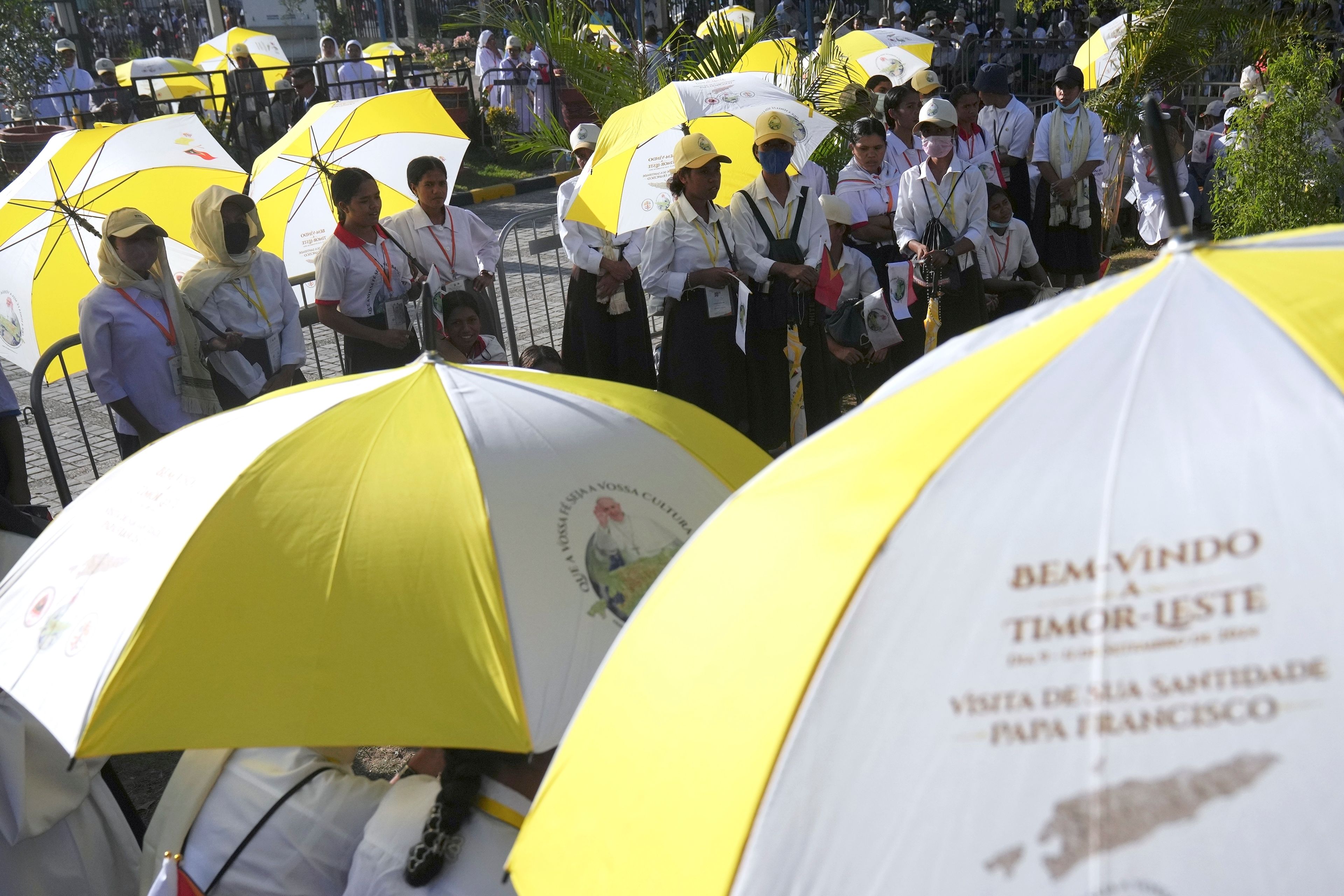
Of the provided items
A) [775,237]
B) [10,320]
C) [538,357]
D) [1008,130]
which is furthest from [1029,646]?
[1008,130]

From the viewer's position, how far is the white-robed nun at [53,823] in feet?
9.36

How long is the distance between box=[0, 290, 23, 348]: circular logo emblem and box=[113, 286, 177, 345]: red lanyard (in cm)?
101

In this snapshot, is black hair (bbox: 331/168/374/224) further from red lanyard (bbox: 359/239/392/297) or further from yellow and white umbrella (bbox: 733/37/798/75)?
yellow and white umbrella (bbox: 733/37/798/75)

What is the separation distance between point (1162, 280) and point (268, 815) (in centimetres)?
207

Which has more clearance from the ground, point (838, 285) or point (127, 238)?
point (127, 238)

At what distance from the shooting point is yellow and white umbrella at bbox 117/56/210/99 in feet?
57.5

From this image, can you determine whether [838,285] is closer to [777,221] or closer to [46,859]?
[777,221]

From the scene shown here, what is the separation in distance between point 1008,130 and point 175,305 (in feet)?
21.6

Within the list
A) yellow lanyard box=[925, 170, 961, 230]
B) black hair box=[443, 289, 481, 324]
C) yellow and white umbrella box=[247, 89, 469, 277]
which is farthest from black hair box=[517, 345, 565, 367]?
yellow lanyard box=[925, 170, 961, 230]

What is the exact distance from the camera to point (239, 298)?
216 inches

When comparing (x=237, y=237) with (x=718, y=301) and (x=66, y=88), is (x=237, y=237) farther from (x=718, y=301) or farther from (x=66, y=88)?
(x=66, y=88)

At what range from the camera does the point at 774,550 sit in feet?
5.68

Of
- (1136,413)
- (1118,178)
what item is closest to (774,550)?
(1136,413)

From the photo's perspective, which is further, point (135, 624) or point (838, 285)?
point (838, 285)
